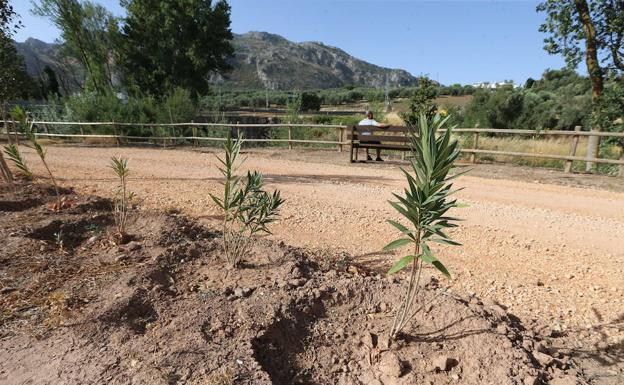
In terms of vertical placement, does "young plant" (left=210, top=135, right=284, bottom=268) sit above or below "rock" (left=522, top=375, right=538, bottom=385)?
above

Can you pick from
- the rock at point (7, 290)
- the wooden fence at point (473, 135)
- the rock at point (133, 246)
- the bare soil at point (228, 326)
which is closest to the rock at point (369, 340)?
the bare soil at point (228, 326)

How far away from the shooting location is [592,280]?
3553 mm

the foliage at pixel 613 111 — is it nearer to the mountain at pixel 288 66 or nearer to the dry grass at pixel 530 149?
the dry grass at pixel 530 149

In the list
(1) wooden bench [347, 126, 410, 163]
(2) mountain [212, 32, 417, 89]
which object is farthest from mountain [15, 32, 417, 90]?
(1) wooden bench [347, 126, 410, 163]

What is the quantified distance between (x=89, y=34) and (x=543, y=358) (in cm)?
3454

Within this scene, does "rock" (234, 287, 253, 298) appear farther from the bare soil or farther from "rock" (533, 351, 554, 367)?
"rock" (533, 351, 554, 367)

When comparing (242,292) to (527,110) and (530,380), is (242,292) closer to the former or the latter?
(530,380)

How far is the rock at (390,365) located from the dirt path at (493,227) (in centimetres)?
132

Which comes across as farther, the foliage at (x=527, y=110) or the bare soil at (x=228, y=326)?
the foliage at (x=527, y=110)

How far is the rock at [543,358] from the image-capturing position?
7.75ft

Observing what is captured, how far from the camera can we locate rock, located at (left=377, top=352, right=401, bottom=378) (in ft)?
7.47

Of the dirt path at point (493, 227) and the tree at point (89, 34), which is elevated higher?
the tree at point (89, 34)

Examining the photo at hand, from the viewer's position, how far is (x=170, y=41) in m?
28.4

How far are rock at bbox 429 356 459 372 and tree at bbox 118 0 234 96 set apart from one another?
95.6 ft
